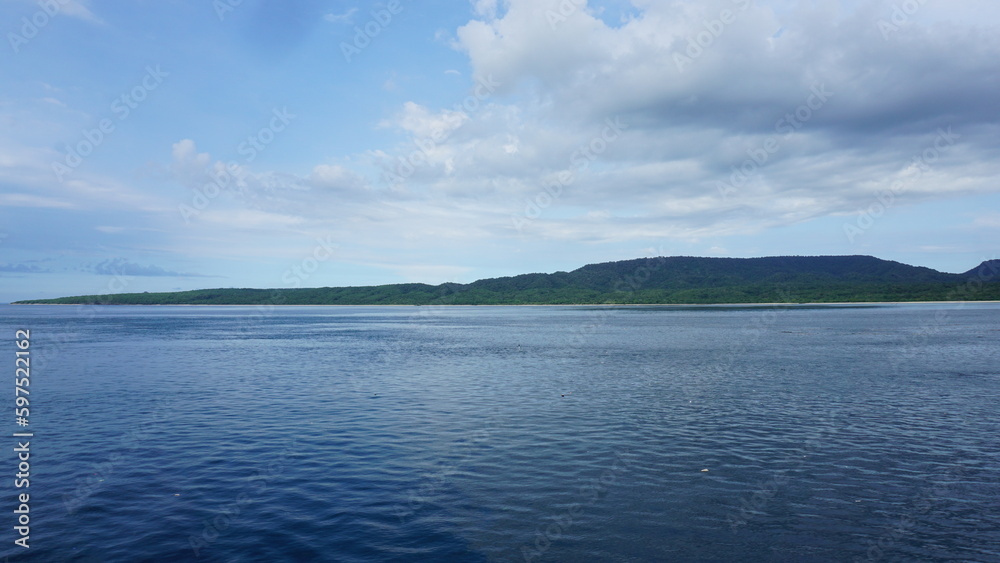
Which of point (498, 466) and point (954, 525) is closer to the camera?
point (954, 525)

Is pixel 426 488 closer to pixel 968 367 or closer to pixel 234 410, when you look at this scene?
pixel 234 410

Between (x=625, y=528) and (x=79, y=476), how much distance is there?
23.1 metres

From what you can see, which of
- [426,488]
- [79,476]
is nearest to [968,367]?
[426,488]

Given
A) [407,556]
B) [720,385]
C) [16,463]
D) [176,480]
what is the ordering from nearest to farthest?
[407,556], [176,480], [16,463], [720,385]

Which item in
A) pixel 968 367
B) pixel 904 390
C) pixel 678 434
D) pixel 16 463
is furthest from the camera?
pixel 968 367

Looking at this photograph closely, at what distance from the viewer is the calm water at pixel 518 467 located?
17.4m

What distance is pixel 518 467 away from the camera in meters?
24.8

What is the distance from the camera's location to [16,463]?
2598 centimetres

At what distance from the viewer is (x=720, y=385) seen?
4672 centimetres

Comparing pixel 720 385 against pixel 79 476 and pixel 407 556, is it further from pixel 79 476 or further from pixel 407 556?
pixel 79 476

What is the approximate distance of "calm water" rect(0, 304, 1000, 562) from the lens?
684 inches

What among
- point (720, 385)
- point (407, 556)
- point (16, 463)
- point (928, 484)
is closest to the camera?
point (407, 556)

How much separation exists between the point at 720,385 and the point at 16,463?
46135 mm

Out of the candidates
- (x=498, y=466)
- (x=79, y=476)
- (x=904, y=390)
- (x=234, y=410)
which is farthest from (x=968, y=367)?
(x=79, y=476)
